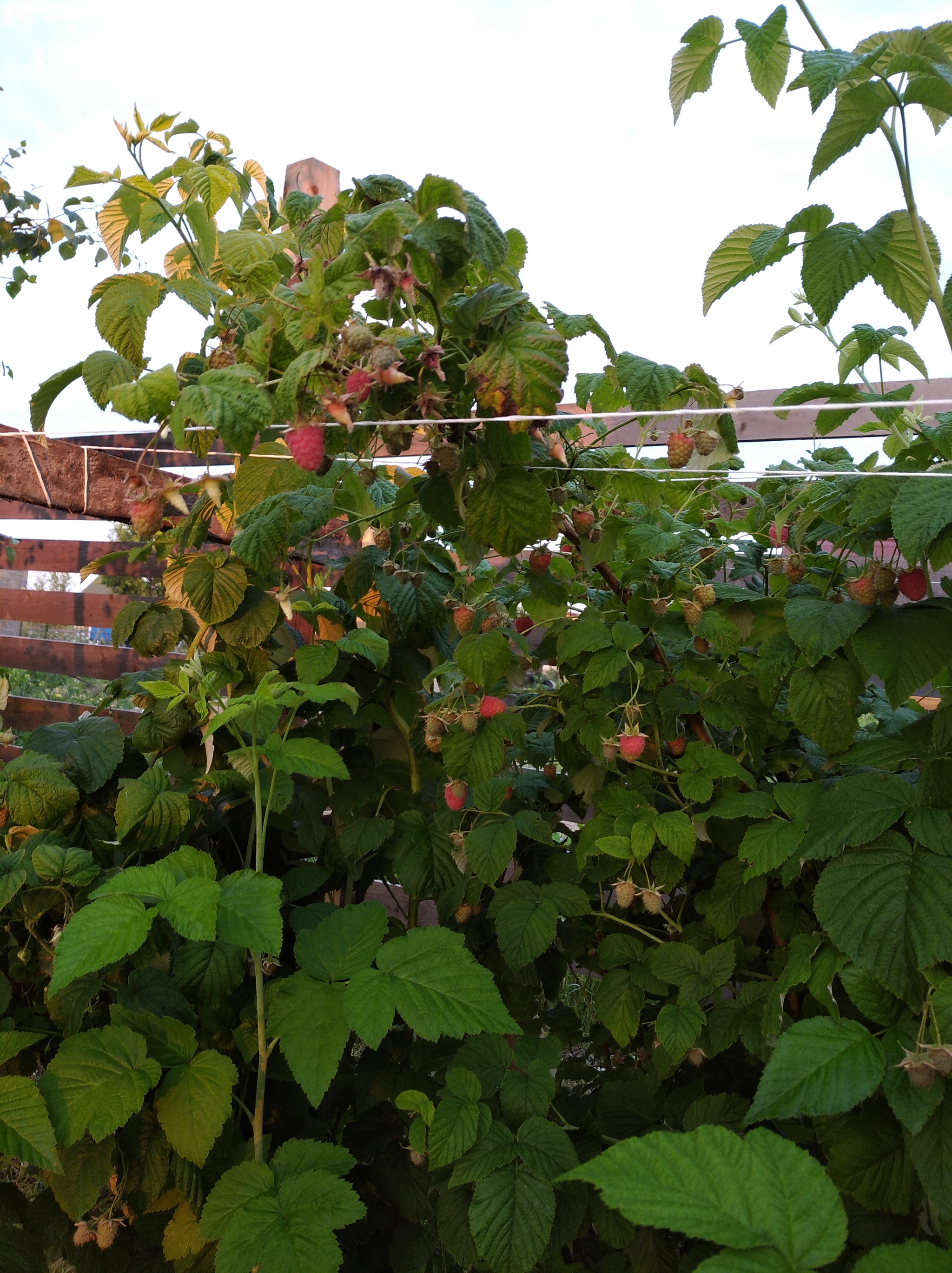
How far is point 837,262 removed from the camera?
31.5 inches

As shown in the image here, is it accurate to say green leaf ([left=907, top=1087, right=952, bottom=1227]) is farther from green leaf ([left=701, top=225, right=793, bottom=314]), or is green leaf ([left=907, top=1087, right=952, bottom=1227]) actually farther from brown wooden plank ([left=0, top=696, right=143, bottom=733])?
brown wooden plank ([left=0, top=696, right=143, bottom=733])

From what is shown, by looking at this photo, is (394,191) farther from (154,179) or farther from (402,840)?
(402,840)

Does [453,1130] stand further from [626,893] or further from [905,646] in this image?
[905,646]

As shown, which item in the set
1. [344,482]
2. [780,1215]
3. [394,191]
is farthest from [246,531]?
[780,1215]

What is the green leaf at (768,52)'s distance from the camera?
832 mm

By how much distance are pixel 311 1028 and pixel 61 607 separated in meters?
1.99

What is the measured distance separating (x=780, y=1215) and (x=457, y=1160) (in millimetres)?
520

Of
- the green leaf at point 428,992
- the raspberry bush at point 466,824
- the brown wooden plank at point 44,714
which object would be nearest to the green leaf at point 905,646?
the raspberry bush at point 466,824

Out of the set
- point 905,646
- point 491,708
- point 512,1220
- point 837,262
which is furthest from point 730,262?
point 512,1220

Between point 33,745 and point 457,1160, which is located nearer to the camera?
point 457,1160

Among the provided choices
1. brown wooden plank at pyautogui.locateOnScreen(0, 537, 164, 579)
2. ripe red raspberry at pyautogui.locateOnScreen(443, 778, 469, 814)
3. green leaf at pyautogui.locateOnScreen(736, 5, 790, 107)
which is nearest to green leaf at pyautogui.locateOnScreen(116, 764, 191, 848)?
ripe red raspberry at pyautogui.locateOnScreen(443, 778, 469, 814)

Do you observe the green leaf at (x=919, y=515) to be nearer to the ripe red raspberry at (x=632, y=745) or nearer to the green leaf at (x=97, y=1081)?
the ripe red raspberry at (x=632, y=745)

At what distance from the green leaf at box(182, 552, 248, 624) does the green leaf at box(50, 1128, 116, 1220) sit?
62 cm

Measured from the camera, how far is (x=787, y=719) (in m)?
1.06
